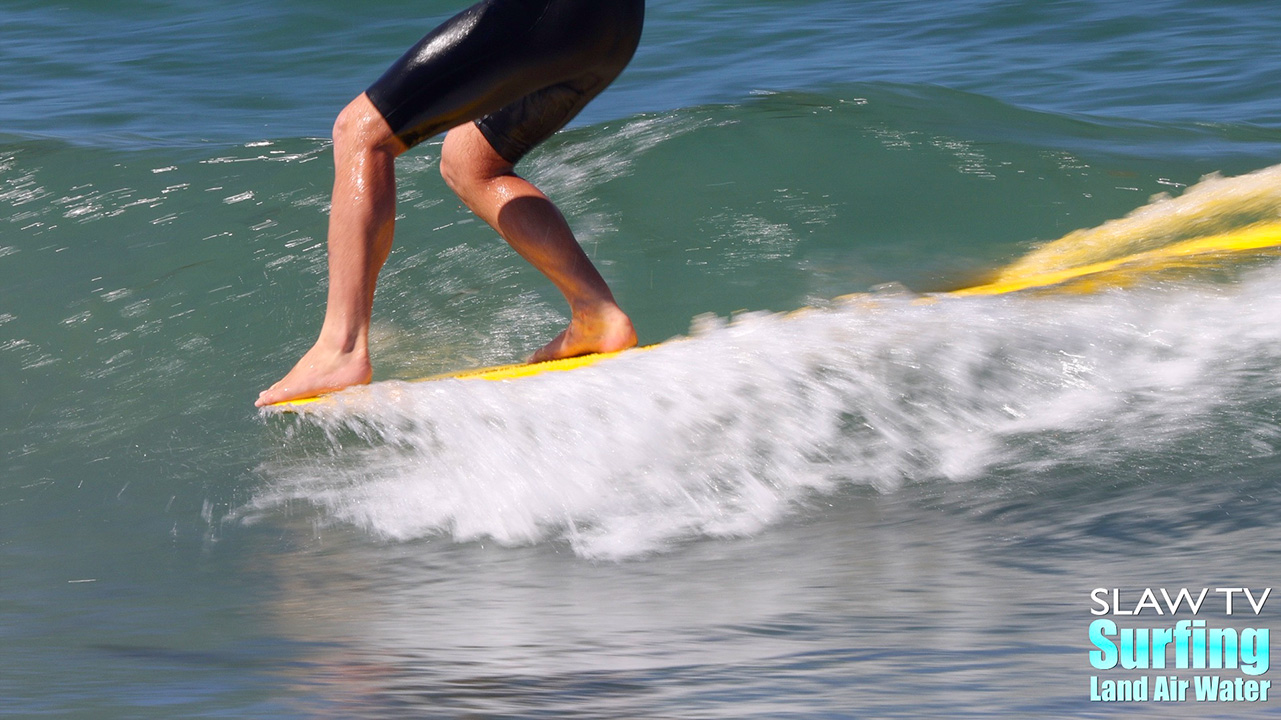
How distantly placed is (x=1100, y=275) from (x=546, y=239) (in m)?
1.12

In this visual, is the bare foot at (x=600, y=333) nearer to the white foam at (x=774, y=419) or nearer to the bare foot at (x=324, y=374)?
the white foam at (x=774, y=419)

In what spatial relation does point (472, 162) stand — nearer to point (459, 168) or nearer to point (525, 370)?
point (459, 168)

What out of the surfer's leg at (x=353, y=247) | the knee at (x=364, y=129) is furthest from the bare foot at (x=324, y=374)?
the knee at (x=364, y=129)

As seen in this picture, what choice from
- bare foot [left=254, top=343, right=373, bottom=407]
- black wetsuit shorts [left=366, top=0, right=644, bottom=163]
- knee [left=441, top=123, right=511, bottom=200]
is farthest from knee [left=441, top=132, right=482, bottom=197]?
bare foot [left=254, top=343, right=373, bottom=407]

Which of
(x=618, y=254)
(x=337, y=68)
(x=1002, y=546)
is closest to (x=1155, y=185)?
(x=618, y=254)

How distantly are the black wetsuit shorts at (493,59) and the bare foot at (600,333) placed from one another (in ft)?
1.59

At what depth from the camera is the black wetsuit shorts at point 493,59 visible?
2.30 meters

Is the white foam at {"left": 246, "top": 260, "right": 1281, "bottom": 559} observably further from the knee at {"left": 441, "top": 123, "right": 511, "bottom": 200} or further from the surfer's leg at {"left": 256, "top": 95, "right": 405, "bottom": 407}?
the knee at {"left": 441, "top": 123, "right": 511, "bottom": 200}

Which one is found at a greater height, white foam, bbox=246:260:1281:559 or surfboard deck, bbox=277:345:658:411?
surfboard deck, bbox=277:345:658:411

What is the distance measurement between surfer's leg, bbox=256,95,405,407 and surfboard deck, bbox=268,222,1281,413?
66mm

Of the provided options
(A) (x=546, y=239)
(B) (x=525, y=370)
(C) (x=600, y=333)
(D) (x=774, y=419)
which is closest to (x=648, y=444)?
(D) (x=774, y=419)

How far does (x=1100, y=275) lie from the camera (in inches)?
102

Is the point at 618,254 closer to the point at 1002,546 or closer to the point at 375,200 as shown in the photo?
the point at 375,200

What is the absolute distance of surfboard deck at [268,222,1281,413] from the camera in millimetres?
2447
